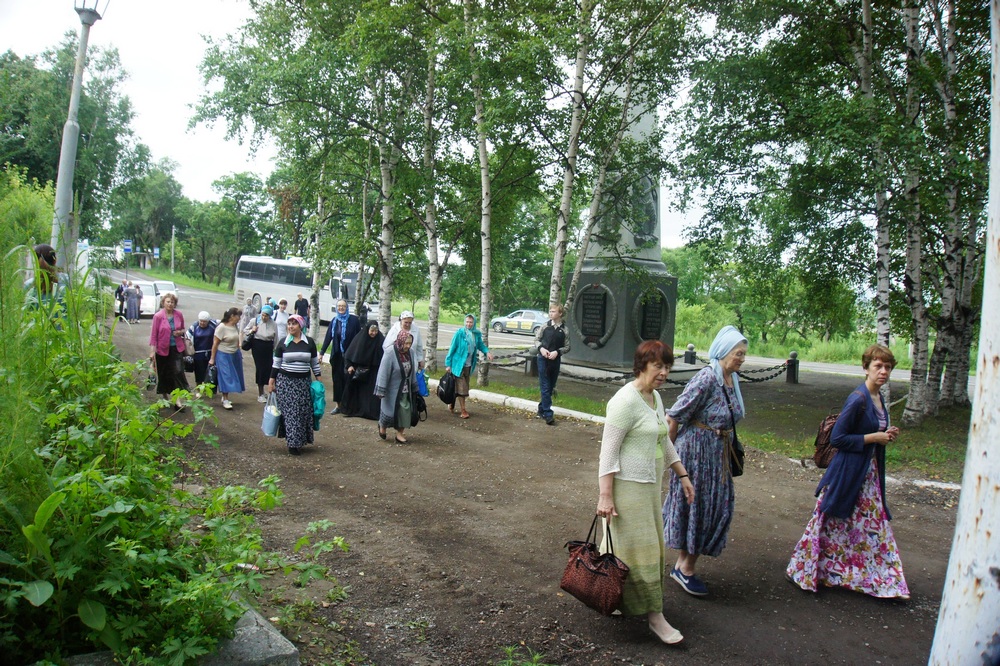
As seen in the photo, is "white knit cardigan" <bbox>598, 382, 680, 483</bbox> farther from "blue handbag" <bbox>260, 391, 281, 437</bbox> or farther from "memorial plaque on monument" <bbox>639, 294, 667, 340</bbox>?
"memorial plaque on monument" <bbox>639, 294, 667, 340</bbox>

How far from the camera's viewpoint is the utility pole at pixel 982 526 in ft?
8.18

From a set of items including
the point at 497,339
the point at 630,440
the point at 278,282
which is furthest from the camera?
the point at 278,282

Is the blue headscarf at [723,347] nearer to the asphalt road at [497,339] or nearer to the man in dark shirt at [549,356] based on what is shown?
the man in dark shirt at [549,356]

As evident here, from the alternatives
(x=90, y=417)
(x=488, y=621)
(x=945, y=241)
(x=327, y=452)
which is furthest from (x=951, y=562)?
(x=945, y=241)

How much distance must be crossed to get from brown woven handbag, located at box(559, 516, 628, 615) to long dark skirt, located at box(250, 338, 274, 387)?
27.7 feet

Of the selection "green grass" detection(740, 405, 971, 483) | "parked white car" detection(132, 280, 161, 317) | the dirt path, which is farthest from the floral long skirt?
"parked white car" detection(132, 280, 161, 317)

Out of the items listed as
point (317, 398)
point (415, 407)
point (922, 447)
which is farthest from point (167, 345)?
point (922, 447)

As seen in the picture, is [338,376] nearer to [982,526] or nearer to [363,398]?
[363,398]

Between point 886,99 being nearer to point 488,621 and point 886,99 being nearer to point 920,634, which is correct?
point 920,634

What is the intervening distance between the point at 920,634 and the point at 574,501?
10.2ft

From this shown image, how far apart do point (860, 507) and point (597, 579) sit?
2171mm

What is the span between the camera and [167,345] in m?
9.91

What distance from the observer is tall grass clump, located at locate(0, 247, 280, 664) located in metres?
2.72

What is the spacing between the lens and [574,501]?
687 cm
